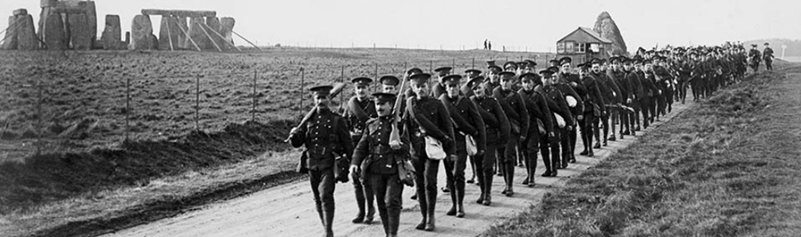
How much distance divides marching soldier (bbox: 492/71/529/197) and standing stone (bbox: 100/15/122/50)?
40.9 m

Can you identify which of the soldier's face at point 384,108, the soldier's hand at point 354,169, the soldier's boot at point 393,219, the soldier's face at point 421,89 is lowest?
the soldier's boot at point 393,219

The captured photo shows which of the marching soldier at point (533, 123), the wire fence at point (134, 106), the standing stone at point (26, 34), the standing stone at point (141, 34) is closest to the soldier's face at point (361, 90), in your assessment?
the marching soldier at point (533, 123)

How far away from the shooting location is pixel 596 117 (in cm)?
1748

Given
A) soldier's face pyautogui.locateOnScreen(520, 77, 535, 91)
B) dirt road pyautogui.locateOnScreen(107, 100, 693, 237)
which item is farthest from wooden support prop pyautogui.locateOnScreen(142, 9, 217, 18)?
soldier's face pyautogui.locateOnScreen(520, 77, 535, 91)

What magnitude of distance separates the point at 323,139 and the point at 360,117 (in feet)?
3.44

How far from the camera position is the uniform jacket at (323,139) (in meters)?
9.66

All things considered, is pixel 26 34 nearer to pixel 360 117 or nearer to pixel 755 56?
pixel 360 117

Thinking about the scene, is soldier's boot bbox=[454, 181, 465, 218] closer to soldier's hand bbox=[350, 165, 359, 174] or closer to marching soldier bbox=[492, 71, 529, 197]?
marching soldier bbox=[492, 71, 529, 197]

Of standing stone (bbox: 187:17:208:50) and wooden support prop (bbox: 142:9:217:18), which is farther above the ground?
wooden support prop (bbox: 142:9:217:18)

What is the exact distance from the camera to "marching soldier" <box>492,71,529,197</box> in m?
12.9

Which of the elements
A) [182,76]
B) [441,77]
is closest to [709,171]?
[441,77]

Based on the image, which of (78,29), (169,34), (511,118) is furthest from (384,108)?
(169,34)

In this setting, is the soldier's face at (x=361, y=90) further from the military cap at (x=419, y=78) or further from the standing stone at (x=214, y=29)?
the standing stone at (x=214, y=29)

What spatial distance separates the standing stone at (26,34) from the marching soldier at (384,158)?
1238 inches
